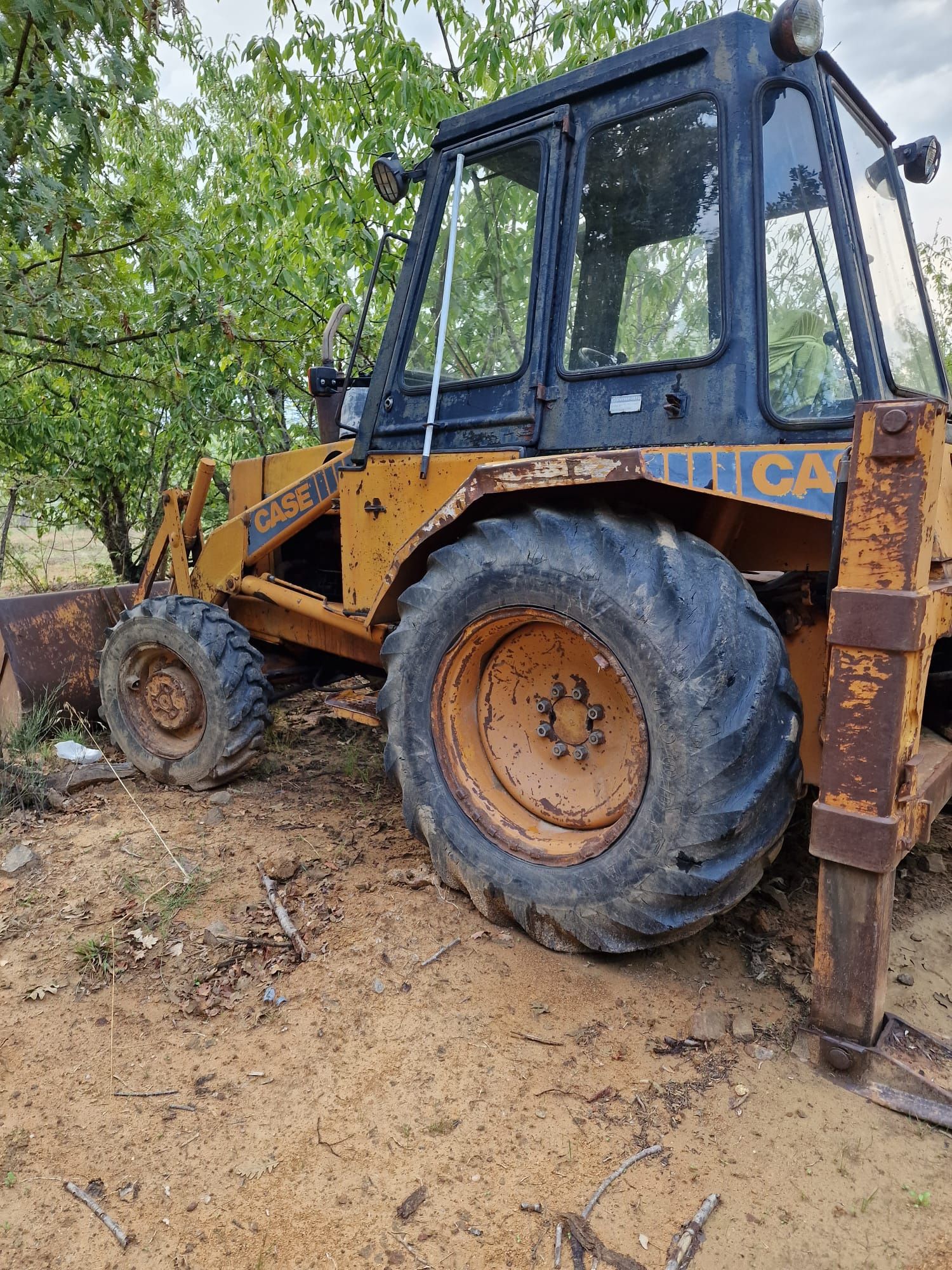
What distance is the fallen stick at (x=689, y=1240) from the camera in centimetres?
162

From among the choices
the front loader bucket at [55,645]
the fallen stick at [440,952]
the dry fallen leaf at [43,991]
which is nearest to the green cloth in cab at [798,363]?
the fallen stick at [440,952]

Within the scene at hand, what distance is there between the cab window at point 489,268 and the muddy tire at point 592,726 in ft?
2.58

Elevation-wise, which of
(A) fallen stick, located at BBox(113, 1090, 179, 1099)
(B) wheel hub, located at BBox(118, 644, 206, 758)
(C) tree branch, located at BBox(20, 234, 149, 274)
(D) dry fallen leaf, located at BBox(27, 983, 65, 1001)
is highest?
(C) tree branch, located at BBox(20, 234, 149, 274)

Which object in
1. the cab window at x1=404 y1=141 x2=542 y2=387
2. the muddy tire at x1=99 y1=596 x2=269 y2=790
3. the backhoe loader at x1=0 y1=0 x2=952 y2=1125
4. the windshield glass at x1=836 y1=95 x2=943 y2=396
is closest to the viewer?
the backhoe loader at x1=0 y1=0 x2=952 y2=1125

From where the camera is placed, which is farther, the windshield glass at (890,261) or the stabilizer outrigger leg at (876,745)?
the windshield glass at (890,261)

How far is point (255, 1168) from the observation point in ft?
6.10

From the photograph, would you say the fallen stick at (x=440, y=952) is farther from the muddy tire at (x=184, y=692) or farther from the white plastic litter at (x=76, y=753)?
the white plastic litter at (x=76, y=753)

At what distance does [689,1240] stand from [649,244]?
2613 millimetres

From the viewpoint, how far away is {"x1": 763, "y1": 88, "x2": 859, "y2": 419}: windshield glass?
239cm

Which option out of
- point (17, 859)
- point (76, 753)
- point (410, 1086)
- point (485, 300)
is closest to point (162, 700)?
point (76, 753)

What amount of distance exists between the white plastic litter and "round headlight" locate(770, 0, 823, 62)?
160 inches

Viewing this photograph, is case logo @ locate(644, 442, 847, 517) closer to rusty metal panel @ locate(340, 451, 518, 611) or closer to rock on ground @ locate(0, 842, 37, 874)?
rusty metal panel @ locate(340, 451, 518, 611)

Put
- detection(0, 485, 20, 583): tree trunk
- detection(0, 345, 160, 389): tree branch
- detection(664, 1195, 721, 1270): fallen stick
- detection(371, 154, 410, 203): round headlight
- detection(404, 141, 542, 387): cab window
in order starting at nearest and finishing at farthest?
detection(664, 1195, 721, 1270): fallen stick → detection(404, 141, 542, 387): cab window → detection(371, 154, 410, 203): round headlight → detection(0, 345, 160, 389): tree branch → detection(0, 485, 20, 583): tree trunk

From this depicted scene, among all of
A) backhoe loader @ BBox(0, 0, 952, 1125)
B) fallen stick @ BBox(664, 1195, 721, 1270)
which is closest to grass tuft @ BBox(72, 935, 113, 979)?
backhoe loader @ BBox(0, 0, 952, 1125)
